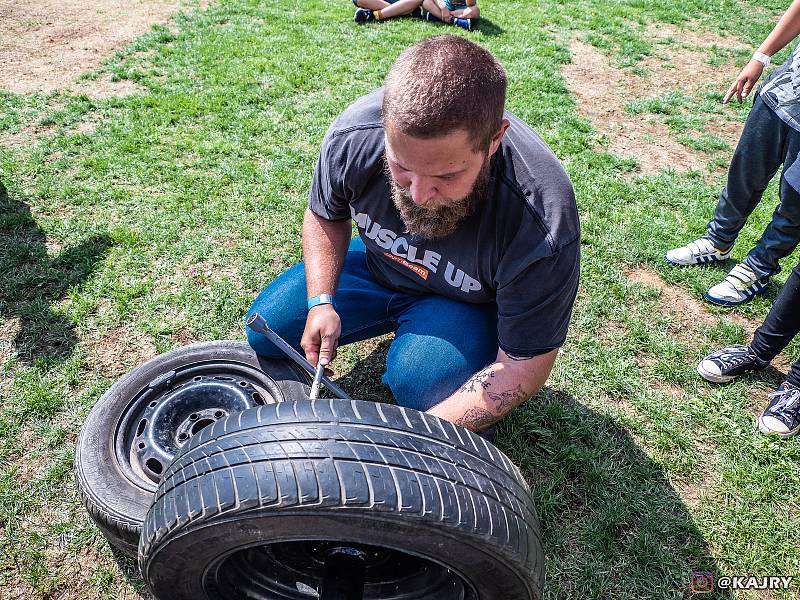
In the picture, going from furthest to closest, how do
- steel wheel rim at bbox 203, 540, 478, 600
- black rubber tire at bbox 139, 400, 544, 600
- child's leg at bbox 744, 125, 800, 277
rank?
child's leg at bbox 744, 125, 800, 277, steel wheel rim at bbox 203, 540, 478, 600, black rubber tire at bbox 139, 400, 544, 600

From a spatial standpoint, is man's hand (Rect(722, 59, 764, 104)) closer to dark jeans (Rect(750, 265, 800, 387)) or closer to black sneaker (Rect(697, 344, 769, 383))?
dark jeans (Rect(750, 265, 800, 387))

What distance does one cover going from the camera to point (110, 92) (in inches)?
223

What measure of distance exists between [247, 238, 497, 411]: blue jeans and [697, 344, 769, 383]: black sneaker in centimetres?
145

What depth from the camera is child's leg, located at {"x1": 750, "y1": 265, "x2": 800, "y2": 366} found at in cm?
281

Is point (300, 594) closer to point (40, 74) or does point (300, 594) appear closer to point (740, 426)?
point (740, 426)

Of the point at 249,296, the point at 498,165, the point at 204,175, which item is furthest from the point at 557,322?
the point at 204,175

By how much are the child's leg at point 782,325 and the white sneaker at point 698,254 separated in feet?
2.94

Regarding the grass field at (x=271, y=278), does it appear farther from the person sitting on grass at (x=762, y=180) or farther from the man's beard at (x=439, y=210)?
the man's beard at (x=439, y=210)

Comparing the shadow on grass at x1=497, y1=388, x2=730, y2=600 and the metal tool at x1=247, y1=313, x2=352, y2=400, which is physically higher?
the metal tool at x1=247, y1=313, x2=352, y2=400

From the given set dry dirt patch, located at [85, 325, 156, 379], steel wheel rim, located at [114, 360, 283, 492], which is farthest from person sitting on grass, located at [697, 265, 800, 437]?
dry dirt patch, located at [85, 325, 156, 379]

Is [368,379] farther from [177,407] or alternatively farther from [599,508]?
[599,508]

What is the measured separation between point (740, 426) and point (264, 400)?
238 cm

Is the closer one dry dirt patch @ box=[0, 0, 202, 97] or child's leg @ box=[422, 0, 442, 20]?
dry dirt patch @ box=[0, 0, 202, 97]

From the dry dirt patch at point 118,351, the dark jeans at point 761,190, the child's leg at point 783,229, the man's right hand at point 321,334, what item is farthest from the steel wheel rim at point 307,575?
the dark jeans at point 761,190
